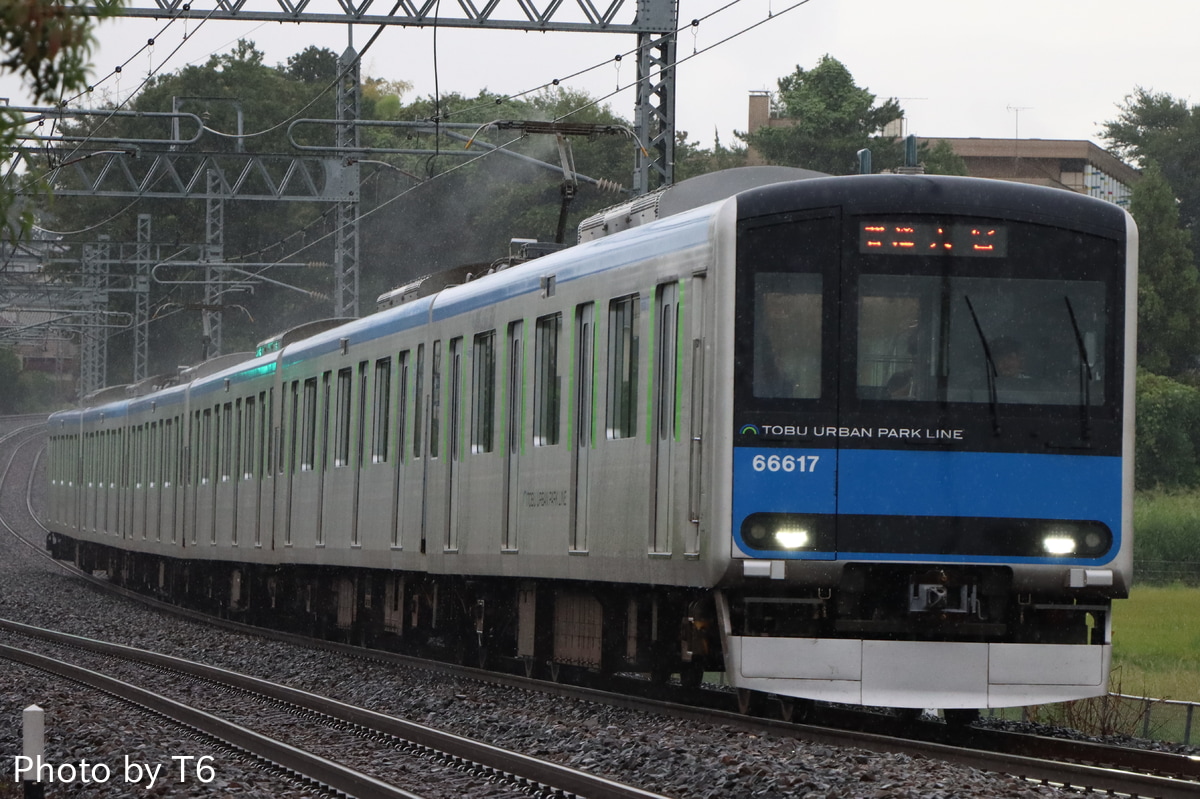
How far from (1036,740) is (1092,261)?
2585 mm

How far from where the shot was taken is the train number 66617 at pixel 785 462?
10859mm

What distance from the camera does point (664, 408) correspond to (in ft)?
38.9

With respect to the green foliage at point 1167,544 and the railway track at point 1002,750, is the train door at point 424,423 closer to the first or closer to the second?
the railway track at point 1002,750

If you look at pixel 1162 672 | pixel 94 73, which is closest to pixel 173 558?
pixel 1162 672

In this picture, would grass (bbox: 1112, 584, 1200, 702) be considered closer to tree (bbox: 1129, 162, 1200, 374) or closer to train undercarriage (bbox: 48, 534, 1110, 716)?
train undercarriage (bbox: 48, 534, 1110, 716)

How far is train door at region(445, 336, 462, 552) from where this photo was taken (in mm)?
16062

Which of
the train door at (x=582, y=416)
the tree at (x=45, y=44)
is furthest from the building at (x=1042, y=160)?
the tree at (x=45, y=44)

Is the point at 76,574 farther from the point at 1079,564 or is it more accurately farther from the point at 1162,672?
the point at 1079,564

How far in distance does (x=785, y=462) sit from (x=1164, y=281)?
55714 mm

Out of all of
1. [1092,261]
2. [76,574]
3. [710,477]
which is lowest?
[76,574]

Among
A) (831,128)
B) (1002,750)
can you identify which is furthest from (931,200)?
(831,128)

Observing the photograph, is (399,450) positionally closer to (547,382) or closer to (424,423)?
(424,423)

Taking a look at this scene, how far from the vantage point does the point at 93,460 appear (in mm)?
39938

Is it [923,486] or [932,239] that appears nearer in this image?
[923,486]
